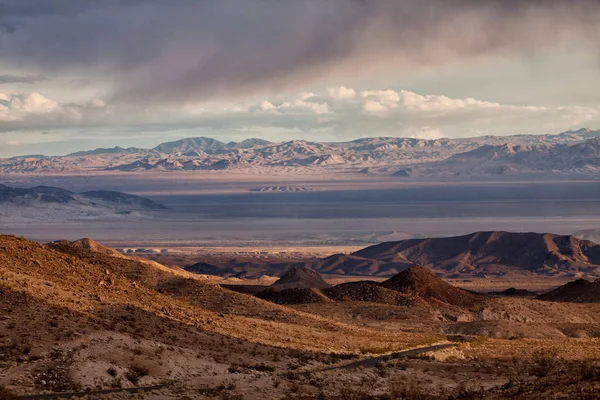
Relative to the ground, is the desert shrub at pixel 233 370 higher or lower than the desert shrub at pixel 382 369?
higher

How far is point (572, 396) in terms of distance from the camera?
25.6 metres

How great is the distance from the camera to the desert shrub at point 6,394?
25.5m

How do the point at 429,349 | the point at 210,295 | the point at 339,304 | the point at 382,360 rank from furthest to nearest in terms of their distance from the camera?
the point at 339,304
the point at 210,295
the point at 429,349
the point at 382,360

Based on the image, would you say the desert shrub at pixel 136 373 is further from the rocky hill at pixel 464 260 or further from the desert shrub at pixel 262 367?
the rocky hill at pixel 464 260

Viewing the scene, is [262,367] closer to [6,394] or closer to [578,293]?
[6,394]

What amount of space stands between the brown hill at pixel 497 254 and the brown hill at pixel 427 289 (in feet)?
292

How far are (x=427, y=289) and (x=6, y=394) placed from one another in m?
62.3

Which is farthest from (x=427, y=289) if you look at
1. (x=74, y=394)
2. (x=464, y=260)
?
(x=464, y=260)

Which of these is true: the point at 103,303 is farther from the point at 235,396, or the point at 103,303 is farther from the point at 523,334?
the point at 523,334

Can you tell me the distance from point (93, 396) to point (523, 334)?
4004 cm

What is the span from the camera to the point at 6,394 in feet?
84.3

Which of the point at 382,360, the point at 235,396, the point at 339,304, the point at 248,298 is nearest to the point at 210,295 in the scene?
the point at 248,298

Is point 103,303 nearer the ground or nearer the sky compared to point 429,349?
nearer the sky

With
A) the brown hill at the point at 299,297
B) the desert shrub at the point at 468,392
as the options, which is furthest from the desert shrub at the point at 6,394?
the brown hill at the point at 299,297
